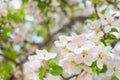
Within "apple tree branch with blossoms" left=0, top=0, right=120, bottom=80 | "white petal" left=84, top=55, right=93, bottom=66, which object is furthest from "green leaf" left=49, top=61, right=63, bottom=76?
"white petal" left=84, top=55, right=93, bottom=66

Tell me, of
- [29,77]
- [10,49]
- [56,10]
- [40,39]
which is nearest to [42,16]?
[56,10]

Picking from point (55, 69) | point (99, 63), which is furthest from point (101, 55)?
point (55, 69)

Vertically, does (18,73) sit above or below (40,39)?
below

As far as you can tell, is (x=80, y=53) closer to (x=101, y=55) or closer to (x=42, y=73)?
(x=101, y=55)

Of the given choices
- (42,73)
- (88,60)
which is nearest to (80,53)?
(88,60)

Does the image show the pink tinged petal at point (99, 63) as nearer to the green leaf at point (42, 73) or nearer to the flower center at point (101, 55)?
the flower center at point (101, 55)

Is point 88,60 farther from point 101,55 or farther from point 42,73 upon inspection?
point 42,73

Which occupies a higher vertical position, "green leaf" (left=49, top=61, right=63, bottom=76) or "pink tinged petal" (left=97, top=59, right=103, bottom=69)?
"green leaf" (left=49, top=61, right=63, bottom=76)

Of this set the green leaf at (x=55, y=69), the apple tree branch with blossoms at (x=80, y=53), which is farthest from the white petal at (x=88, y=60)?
the green leaf at (x=55, y=69)

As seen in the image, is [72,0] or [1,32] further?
[72,0]

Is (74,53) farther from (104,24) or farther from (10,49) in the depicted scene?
(10,49)

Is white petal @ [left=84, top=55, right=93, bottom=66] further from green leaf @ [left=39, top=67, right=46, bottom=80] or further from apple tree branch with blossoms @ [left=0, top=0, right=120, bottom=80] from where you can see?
green leaf @ [left=39, top=67, right=46, bottom=80]
